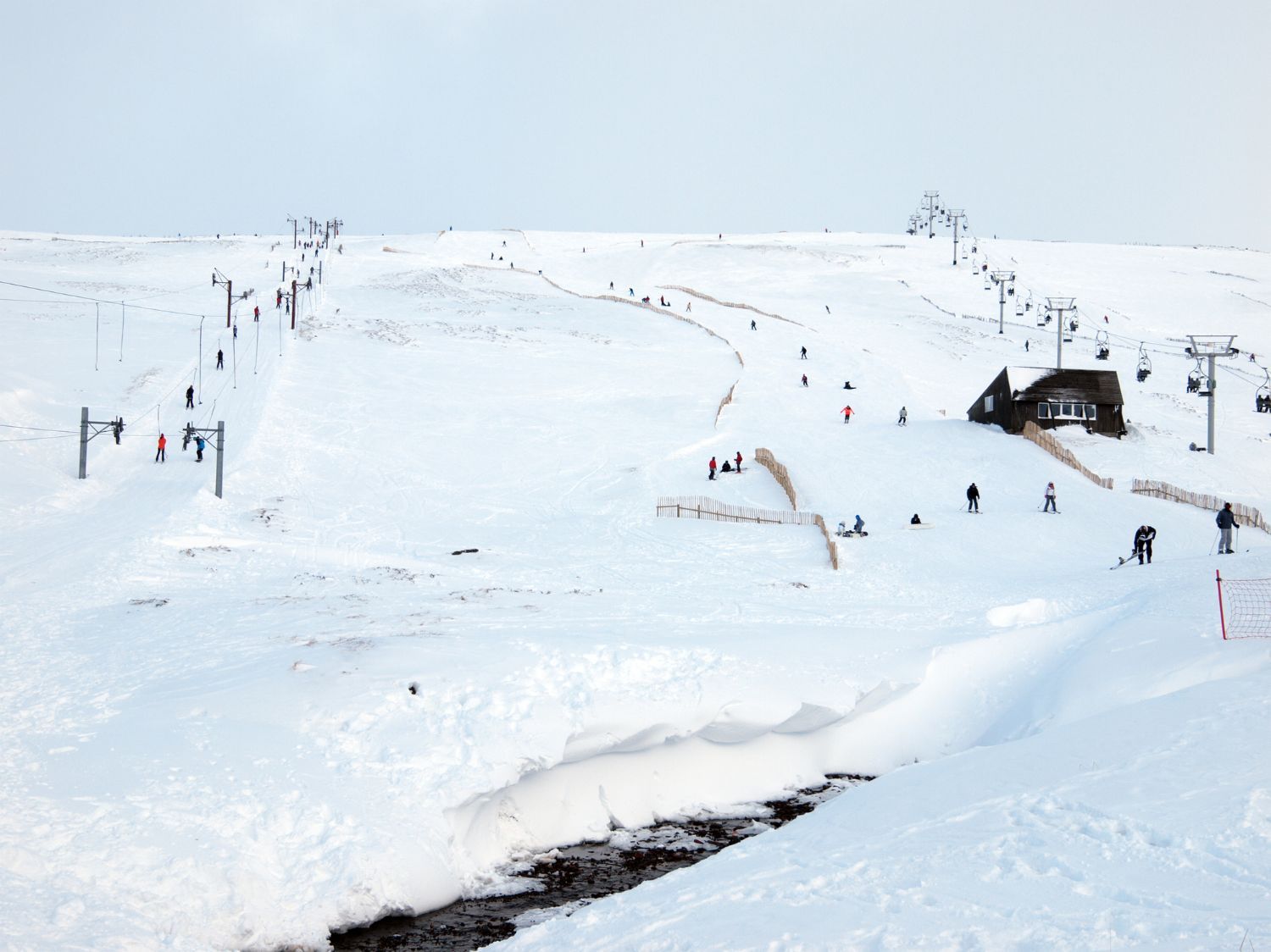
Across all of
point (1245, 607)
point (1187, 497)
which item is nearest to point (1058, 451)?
point (1187, 497)

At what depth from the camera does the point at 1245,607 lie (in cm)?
1683

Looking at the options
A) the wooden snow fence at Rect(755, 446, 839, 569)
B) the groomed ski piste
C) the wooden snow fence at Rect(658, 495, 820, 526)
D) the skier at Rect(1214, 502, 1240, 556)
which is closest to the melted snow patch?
the groomed ski piste

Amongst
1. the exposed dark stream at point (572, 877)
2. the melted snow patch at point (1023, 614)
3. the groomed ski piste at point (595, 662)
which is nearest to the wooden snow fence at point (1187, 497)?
the groomed ski piste at point (595, 662)

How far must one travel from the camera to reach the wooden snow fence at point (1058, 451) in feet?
112

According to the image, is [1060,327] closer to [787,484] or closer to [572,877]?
[787,484]

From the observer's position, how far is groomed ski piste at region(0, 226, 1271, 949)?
8844 mm

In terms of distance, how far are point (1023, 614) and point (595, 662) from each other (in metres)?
9.10

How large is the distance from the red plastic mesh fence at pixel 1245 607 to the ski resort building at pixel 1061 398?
24981 millimetres

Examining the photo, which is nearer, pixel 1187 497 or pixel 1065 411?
pixel 1187 497

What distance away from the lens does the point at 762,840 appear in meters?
10.7

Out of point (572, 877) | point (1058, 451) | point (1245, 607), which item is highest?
point (1058, 451)

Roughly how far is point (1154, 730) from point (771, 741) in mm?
5701

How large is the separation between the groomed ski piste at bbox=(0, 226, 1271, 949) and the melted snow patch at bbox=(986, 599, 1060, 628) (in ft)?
0.38

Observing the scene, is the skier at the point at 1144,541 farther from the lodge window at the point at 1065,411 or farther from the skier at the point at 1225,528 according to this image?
the lodge window at the point at 1065,411
